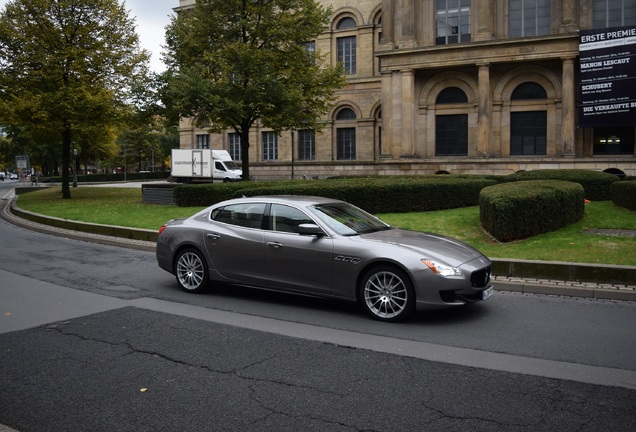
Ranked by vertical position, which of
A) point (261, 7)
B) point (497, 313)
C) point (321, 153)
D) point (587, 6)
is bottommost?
point (497, 313)

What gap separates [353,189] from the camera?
16516 mm

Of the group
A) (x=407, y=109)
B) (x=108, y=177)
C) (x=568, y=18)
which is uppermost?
(x=568, y=18)

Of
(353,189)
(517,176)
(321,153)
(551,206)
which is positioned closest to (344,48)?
(321,153)

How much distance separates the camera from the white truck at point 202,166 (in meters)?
42.4

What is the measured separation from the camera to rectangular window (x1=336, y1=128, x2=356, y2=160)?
4550 centimetres

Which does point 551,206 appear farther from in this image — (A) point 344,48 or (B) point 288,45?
(A) point 344,48

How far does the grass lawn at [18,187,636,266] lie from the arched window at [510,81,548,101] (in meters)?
20.1

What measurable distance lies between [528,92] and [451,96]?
4.82 metres

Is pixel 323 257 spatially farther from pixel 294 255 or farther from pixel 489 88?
pixel 489 88

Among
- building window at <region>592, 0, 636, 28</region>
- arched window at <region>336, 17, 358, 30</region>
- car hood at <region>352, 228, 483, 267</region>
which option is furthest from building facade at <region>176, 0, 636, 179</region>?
car hood at <region>352, 228, 483, 267</region>

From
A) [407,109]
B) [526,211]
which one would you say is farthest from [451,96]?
[526,211]

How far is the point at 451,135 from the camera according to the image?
1485 inches

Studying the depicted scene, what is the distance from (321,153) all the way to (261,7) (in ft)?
70.6

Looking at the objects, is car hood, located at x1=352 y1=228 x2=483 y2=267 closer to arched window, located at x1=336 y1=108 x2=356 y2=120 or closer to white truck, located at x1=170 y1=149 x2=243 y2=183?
white truck, located at x1=170 y1=149 x2=243 y2=183
